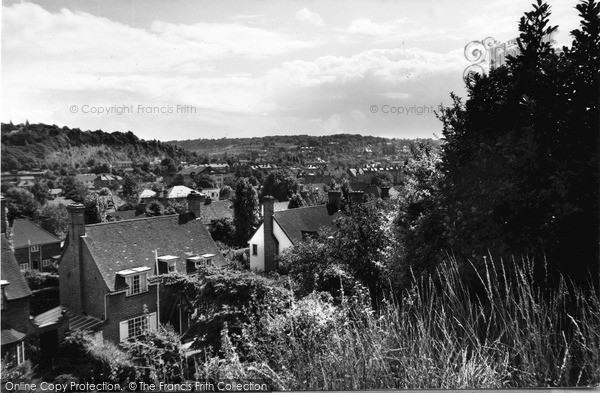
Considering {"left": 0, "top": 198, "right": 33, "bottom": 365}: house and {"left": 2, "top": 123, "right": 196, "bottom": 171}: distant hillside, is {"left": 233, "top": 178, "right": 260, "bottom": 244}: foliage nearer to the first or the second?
{"left": 2, "top": 123, "right": 196, "bottom": 171}: distant hillside

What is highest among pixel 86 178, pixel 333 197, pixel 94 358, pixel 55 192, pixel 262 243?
pixel 86 178

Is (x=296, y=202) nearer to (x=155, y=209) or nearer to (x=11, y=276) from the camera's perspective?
(x=155, y=209)

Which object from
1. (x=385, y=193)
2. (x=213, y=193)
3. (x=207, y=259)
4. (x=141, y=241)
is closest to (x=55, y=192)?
(x=141, y=241)

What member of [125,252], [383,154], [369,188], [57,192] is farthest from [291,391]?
[369,188]

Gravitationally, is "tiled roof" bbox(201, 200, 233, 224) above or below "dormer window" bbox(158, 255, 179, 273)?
above

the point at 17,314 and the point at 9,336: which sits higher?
the point at 17,314

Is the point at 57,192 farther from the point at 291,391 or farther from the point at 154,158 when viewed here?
the point at 291,391

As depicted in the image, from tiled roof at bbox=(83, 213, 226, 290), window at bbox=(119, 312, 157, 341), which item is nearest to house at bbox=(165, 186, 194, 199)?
tiled roof at bbox=(83, 213, 226, 290)

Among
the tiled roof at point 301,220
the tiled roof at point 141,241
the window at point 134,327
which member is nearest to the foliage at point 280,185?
the tiled roof at point 301,220
